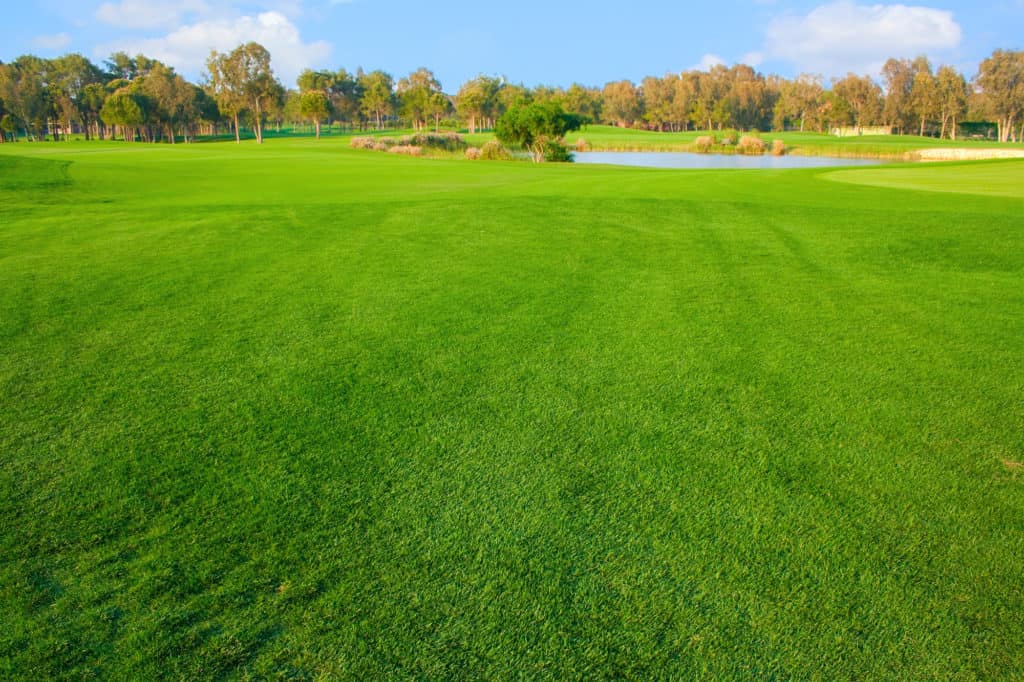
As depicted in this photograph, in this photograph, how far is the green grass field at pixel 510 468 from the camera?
8.75ft

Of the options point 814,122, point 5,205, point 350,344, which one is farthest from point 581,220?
point 814,122

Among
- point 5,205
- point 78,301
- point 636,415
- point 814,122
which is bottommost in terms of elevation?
point 636,415

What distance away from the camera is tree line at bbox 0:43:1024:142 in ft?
219

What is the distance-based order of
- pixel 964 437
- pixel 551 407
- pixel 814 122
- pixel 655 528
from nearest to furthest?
pixel 655 528 < pixel 964 437 < pixel 551 407 < pixel 814 122

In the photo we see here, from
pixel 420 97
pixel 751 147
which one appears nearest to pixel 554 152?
pixel 751 147

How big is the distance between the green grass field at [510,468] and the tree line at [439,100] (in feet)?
135

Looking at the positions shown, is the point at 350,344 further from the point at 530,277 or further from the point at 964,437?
the point at 964,437

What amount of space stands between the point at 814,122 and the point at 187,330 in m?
119

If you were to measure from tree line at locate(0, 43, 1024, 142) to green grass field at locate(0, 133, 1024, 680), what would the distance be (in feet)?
135

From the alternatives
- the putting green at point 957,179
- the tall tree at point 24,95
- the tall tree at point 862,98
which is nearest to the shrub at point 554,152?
the putting green at point 957,179

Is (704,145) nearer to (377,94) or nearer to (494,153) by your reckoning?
(494,153)

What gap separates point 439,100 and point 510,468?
88.5 meters

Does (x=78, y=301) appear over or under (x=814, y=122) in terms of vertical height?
under

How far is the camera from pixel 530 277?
791 cm
